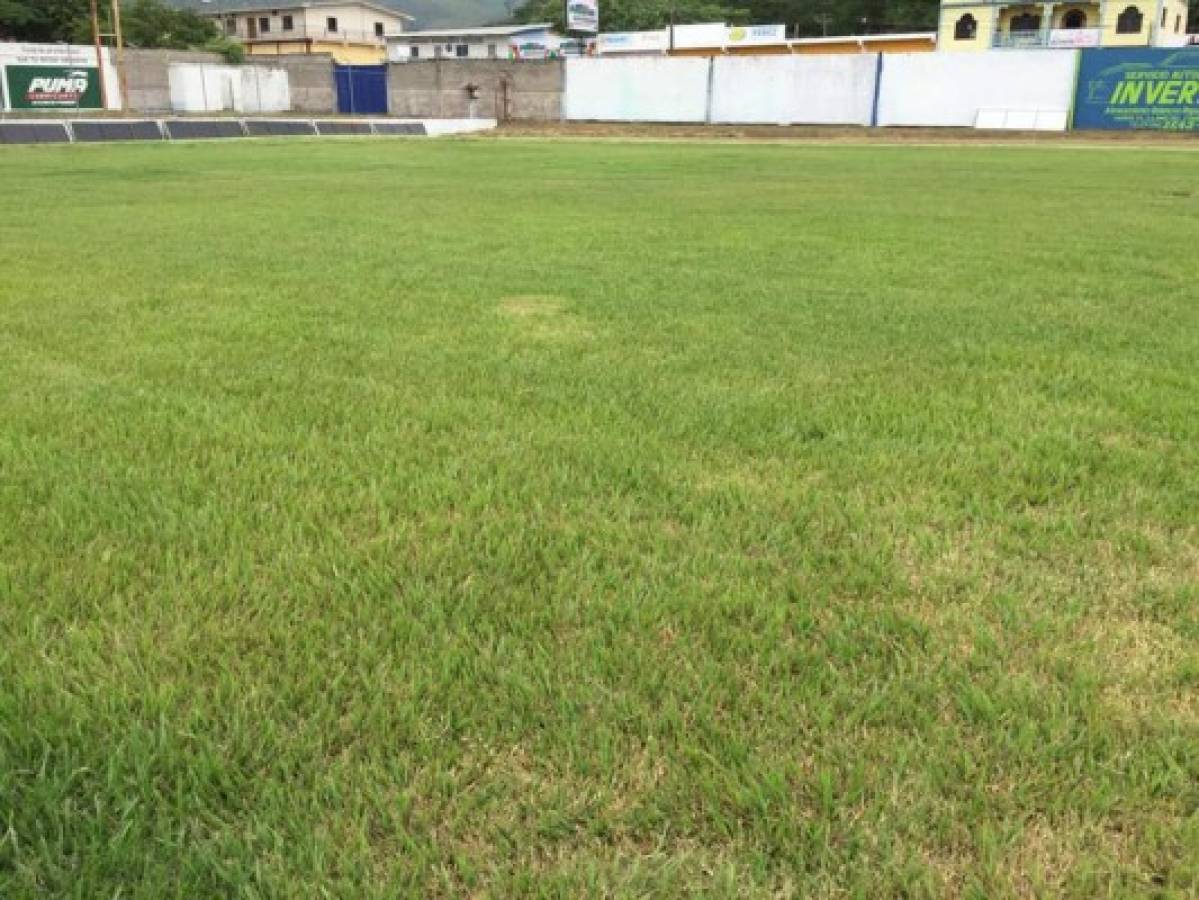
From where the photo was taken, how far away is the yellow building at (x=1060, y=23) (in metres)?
62.1

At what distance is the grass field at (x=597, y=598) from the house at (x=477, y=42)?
3199 inches

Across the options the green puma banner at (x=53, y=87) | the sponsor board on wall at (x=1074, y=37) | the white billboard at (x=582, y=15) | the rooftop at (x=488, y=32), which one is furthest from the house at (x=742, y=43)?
the green puma banner at (x=53, y=87)

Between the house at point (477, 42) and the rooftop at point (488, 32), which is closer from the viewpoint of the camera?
the house at point (477, 42)

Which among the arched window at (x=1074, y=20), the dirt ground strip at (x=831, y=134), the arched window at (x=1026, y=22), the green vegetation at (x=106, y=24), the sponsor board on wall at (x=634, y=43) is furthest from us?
the sponsor board on wall at (x=634, y=43)

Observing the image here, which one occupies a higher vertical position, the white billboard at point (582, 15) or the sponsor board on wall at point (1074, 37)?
the white billboard at point (582, 15)

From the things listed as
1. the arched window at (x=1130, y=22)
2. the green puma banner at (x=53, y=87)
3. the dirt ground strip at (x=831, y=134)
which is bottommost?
the dirt ground strip at (x=831, y=134)

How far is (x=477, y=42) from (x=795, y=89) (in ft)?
177

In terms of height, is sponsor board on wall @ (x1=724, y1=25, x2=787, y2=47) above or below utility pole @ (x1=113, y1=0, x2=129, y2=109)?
above

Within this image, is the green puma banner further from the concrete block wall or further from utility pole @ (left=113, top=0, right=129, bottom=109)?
the concrete block wall

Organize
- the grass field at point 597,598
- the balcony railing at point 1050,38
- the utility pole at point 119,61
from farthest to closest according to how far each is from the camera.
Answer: the balcony railing at point 1050,38, the utility pole at point 119,61, the grass field at point 597,598

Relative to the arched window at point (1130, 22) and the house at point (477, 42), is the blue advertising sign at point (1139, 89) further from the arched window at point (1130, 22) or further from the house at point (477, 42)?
the house at point (477, 42)

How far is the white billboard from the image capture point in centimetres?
6988

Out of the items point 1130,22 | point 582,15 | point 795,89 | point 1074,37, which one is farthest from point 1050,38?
point 582,15

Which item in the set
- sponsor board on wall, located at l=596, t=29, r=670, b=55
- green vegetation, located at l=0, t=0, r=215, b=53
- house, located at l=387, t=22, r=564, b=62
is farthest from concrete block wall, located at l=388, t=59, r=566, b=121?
house, located at l=387, t=22, r=564, b=62
